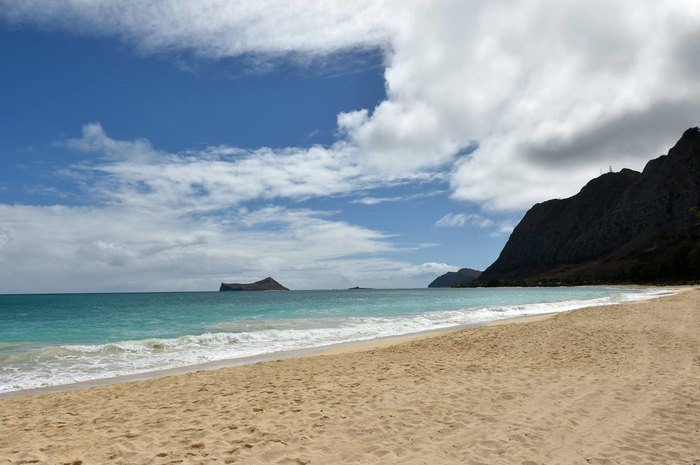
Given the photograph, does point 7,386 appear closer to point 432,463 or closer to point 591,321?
point 432,463

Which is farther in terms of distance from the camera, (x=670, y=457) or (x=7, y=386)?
(x=7, y=386)

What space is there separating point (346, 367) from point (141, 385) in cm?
543

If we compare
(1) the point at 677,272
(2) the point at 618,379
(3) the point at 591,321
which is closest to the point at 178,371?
(2) the point at 618,379

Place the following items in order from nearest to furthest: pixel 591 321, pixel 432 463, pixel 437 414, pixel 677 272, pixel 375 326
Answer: pixel 432 463, pixel 437 414, pixel 591 321, pixel 375 326, pixel 677 272

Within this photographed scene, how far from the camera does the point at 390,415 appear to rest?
7.81 metres

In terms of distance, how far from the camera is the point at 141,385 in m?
11.6

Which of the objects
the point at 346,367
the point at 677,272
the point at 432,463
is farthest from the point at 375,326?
the point at 677,272

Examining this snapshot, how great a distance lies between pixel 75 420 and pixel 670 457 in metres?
9.44

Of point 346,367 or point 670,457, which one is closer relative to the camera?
point 670,457

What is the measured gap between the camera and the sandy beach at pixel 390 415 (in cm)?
621

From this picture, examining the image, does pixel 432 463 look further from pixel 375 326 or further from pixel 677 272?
pixel 677 272

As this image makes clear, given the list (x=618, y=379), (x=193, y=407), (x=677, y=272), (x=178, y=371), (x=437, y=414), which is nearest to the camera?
(x=437, y=414)

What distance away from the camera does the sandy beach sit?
244 inches

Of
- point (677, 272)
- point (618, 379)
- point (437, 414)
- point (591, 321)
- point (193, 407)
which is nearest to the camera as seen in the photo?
point (437, 414)
